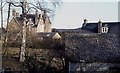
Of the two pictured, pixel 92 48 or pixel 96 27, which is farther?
pixel 96 27

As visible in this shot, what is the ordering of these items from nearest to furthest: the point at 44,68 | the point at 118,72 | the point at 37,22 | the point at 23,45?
the point at 118,72
the point at 44,68
the point at 23,45
the point at 37,22

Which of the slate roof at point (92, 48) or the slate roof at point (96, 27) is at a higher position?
the slate roof at point (96, 27)

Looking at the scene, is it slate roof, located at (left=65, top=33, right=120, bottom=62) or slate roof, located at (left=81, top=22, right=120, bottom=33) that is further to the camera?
slate roof, located at (left=81, top=22, right=120, bottom=33)

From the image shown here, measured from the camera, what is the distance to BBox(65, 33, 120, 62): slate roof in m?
23.5

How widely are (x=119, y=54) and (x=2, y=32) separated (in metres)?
12.0

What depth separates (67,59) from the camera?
23672mm

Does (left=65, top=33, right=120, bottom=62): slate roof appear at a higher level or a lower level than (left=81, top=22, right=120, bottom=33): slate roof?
lower

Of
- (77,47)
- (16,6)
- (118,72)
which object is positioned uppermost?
(16,6)

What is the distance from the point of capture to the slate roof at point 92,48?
924 inches

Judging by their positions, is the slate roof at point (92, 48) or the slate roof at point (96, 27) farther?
the slate roof at point (96, 27)

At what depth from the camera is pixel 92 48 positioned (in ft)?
82.0

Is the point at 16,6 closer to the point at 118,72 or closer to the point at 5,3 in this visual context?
the point at 5,3

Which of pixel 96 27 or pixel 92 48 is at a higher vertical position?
pixel 96 27

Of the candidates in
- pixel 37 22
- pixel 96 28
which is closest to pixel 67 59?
pixel 37 22
